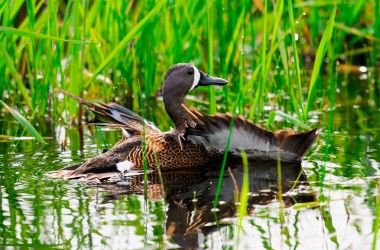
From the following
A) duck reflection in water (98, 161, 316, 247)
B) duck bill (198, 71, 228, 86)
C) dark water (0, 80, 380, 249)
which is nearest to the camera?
dark water (0, 80, 380, 249)

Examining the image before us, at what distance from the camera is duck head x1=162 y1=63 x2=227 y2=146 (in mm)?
6039

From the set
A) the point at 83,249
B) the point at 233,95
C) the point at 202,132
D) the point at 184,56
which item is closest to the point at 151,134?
the point at 202,132

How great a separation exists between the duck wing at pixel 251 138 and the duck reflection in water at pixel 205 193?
79 mm

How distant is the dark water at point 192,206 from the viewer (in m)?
3.95

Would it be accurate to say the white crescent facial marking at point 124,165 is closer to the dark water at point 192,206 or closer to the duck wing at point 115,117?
the dark water at point 192,206

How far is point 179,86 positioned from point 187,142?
45 cm

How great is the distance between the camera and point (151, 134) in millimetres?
5984

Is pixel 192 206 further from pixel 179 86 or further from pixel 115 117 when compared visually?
pixel 115 117

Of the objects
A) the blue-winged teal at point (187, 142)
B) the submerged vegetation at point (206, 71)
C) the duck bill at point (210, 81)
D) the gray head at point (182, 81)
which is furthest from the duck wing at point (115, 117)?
the duck bill at point (210, 81)

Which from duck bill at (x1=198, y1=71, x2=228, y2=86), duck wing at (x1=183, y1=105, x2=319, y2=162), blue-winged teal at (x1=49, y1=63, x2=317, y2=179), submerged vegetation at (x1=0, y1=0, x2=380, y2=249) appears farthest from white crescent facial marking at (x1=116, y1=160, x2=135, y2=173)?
duck bill at (x1=198, y1=71, x2=228, y2=86)

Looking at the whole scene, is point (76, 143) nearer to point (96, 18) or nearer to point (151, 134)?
point (151, 134)

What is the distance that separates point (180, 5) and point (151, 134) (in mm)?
1236

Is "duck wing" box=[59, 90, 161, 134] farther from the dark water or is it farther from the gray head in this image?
the gray head

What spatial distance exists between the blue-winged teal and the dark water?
0.13 metres
